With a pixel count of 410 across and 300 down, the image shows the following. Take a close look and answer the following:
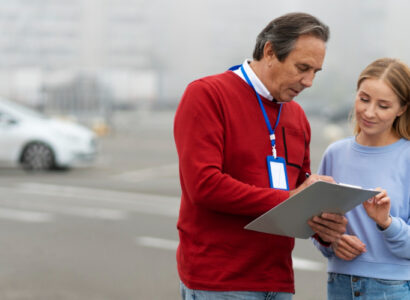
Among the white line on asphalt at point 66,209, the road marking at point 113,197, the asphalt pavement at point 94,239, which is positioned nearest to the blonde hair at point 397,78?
the asphalt pavement at point 94,239

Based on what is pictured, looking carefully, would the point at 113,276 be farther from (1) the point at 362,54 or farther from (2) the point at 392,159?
(1) the point at 362,54

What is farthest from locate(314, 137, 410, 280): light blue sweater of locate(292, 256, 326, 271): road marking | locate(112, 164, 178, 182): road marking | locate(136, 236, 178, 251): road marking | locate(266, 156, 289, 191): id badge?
locate(112, 164, 178, 182): road marking

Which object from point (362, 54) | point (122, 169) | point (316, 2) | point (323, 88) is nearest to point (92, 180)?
point (122, 169)

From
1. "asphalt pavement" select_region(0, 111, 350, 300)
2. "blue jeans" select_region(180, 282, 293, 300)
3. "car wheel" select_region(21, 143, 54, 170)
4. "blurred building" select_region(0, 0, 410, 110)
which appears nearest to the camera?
"blue jeans" select_region(180, 282, 293, 300)

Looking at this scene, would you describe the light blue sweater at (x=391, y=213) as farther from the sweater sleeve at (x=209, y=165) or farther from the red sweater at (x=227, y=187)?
the sweater sleeve at (x=209, y=165)

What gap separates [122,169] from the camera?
41.7ft

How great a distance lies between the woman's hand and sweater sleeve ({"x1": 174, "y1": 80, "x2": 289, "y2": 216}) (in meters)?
0.31

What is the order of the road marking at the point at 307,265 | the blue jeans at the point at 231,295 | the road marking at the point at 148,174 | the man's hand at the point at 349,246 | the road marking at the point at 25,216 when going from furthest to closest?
the road marking at the point at 148,174 < the road marking at the point at 25,216 < the road marking at the point at 307,265 < the man's hand at the point at 349,246 < the blue jeans at the point at 231,295

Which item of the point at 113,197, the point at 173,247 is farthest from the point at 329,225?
the point at 113,197

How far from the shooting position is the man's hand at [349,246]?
2.20 m

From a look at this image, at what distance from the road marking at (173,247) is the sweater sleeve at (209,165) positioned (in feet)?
12.8

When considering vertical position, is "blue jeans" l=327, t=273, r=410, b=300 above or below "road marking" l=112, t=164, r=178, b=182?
above

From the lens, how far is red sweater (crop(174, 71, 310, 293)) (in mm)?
1956

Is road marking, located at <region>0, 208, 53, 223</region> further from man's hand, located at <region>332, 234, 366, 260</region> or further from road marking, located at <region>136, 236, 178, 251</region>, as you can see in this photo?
man's hand, located at <region>332, 234, 366, 260</region>
